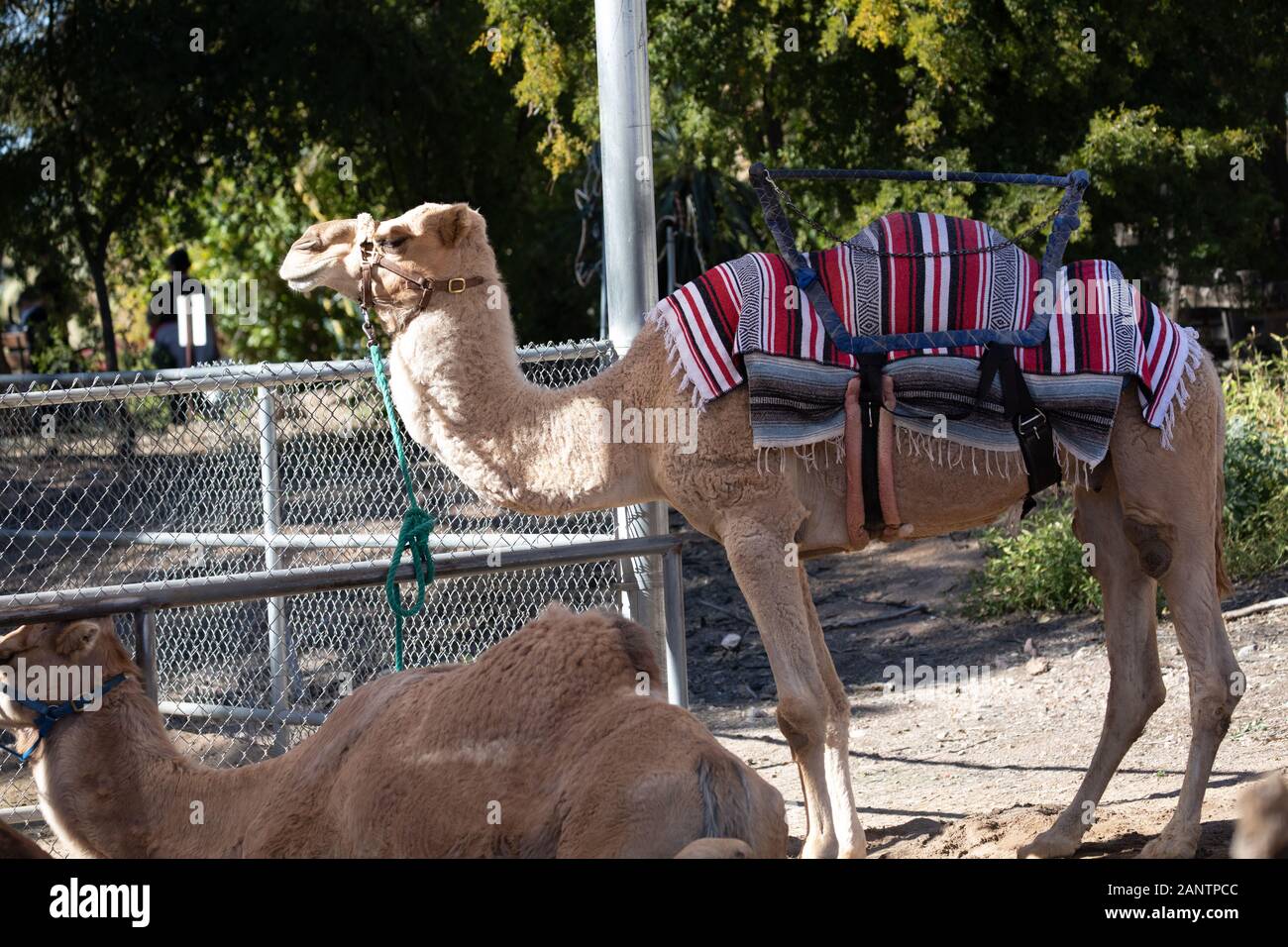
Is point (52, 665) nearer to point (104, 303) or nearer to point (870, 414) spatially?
point (870, 414)

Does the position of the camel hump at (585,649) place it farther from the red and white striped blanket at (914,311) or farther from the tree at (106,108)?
the tree at (106,108)

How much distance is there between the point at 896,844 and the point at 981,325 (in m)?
1.97

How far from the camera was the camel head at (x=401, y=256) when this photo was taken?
4.82 m

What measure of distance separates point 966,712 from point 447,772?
4832 mm

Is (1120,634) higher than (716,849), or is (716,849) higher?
(716,849)

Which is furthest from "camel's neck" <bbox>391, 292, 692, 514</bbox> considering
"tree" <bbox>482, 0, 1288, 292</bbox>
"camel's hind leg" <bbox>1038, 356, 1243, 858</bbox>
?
"tree" <bbox>482, 0, 1288, 292</bbox>

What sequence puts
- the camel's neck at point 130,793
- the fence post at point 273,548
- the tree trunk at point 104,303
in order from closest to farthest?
the camel's neck at point 130,793, the fence post at point 273,548, the tree trunk at point 104,303

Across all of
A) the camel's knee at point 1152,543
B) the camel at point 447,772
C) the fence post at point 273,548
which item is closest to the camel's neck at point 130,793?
the camel at point 447,772

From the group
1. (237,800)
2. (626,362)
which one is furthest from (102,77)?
(237,800)

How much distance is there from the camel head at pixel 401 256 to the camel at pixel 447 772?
56.3 inches

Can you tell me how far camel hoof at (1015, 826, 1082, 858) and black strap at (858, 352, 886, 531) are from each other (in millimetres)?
1311

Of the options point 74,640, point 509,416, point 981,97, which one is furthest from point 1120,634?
point 981,97

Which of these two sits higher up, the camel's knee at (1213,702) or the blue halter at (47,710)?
the blue halter at (47,710)

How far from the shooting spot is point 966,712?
772 cm
